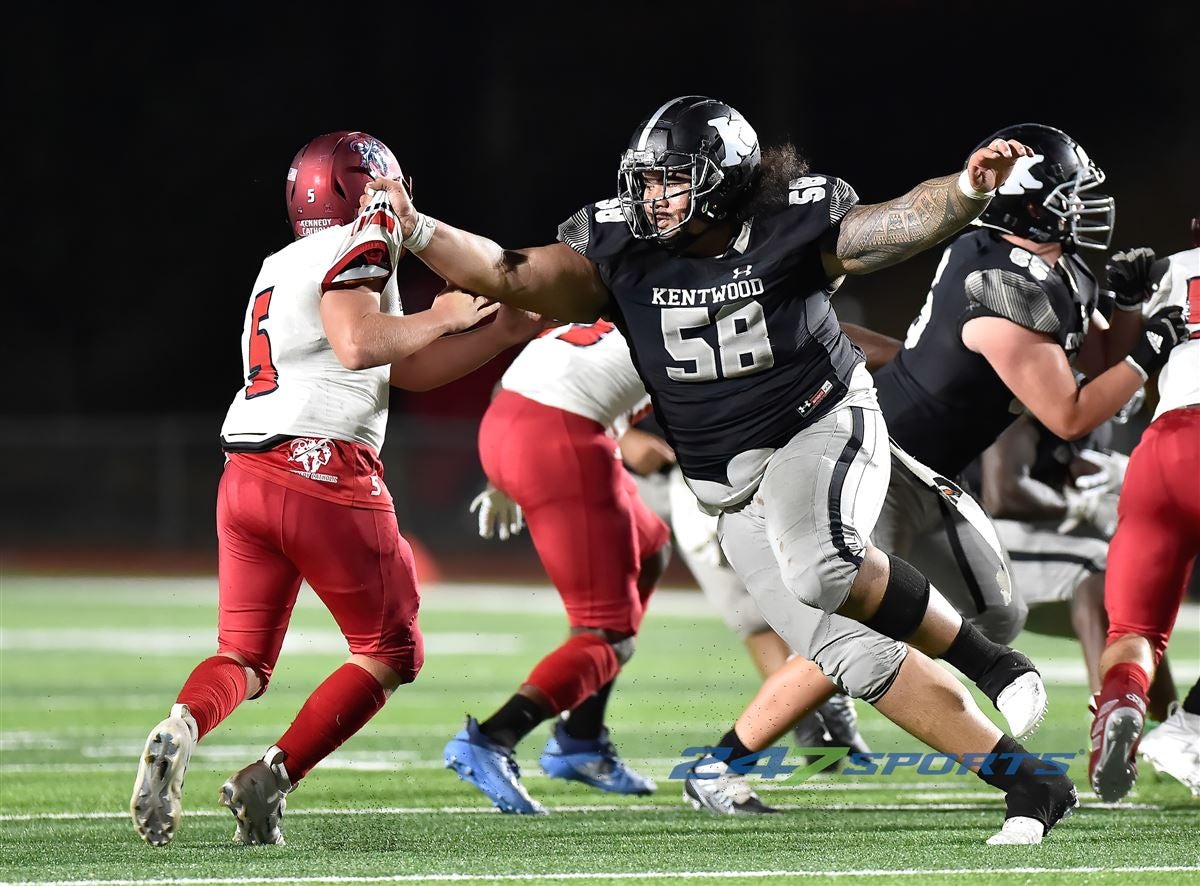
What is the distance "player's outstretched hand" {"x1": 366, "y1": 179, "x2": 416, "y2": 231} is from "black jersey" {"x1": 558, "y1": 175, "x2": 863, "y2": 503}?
46cm

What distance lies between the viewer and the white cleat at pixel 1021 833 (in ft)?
12.7

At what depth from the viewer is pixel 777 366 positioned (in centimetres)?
408

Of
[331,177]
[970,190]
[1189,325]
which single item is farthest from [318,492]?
[1189,325]

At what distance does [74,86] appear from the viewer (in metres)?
26.4

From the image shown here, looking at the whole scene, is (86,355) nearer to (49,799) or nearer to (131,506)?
(131,506)

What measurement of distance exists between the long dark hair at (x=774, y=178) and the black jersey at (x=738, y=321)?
28 millimetres

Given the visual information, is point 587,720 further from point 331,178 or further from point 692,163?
point 692,163

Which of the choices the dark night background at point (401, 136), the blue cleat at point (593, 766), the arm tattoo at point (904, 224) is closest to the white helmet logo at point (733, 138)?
the arm tattoo at point (904, 224)

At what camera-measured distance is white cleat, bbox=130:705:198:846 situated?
148 inches

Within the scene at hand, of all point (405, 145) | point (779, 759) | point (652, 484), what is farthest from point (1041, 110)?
point (779, 759)

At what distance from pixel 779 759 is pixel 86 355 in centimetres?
2204

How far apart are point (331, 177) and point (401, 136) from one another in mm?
21594

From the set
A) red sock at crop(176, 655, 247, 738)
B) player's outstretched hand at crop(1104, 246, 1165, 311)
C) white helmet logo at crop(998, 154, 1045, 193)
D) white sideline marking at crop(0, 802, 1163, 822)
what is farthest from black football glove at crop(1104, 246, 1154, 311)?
red sock at crop(176, 655, 247, 738)

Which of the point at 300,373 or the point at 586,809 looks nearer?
the point at 300,373
